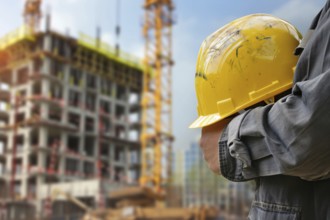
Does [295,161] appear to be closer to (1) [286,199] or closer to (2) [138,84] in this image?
(1) [286,199]

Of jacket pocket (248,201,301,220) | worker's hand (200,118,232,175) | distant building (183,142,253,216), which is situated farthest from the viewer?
distant building (183,142,253,216)

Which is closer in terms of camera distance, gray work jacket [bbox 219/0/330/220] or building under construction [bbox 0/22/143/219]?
gray work jacket [bbox 219/0/330/220]

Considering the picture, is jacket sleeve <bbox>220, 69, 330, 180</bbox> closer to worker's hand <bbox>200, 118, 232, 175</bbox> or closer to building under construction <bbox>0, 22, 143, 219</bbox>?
worker's hand <bbox>200, 118, 232, 175</bbox>

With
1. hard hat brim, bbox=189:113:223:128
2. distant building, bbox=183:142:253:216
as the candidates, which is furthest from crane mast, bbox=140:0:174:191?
hard hat brim, bbox=189:113:223:128

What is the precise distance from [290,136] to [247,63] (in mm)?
417

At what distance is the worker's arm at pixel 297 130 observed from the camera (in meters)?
0.87

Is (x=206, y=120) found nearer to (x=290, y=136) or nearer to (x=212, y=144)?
(x=212, y=144)

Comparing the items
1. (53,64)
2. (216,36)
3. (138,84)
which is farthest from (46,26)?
(216,36)

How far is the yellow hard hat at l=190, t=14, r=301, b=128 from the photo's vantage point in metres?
1.29

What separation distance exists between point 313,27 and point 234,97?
0.32 m

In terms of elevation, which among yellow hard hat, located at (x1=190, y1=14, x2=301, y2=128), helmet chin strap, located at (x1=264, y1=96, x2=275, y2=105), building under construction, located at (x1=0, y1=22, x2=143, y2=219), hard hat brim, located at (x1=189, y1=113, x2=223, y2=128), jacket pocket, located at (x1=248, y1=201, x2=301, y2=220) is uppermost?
building under construction, located at (x1=0, y1=22, x2=143, y2=219)

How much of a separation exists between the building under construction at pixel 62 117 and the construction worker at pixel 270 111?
96.7 feet

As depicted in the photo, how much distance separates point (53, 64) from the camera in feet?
123

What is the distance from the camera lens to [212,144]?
1.30 m
